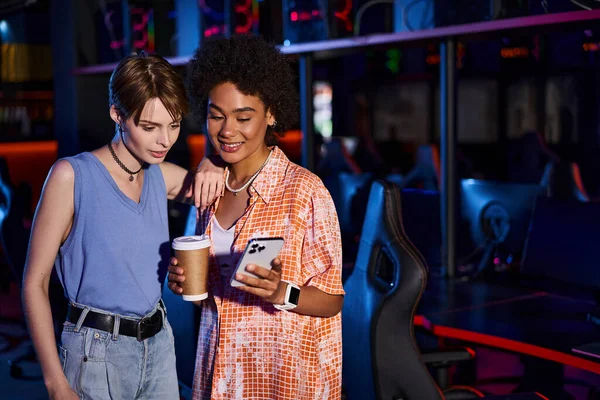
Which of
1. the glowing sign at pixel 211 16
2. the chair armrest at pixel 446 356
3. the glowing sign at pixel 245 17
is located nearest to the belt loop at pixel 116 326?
the chair armrest at pixel 446 356

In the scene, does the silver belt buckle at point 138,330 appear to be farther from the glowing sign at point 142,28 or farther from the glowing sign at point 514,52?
the glowing sign at point 514,52

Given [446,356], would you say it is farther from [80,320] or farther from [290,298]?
[80,320]

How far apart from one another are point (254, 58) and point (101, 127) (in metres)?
6.09

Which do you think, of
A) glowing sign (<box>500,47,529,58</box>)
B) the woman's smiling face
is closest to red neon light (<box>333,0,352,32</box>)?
the woman's smiling face

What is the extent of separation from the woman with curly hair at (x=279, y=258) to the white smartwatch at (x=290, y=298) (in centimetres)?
2

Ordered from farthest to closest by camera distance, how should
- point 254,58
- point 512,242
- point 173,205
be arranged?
point 173,205, point 512,242, point 254,58

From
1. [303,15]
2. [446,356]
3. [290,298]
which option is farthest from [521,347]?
[303,15]

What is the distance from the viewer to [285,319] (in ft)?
5.45

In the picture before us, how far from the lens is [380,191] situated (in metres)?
2.14

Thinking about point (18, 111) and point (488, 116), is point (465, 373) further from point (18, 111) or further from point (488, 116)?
point (18, 111)

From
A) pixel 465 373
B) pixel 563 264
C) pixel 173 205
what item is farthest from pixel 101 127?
pixel 563 264

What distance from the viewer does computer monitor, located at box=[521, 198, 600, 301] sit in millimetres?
2779

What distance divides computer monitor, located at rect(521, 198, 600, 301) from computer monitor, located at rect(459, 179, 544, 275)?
0.89 feet

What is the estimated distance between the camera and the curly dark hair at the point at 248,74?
171 cm
